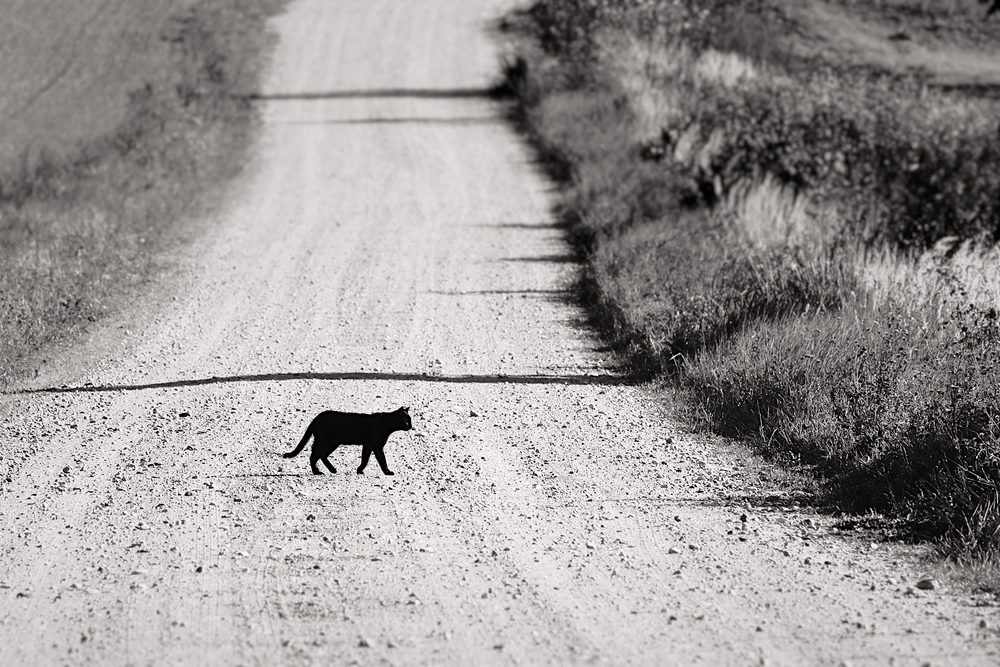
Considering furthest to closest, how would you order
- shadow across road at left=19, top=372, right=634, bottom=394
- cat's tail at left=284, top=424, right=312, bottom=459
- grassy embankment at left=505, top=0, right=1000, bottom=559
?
1. shadow across road at left=19, top=372, right=634, bottom=394
2. grassy embankment at left=505, top=0, right=1000, bottom=559
3. cat's tail at left=284, top=424, right=312, bottom=459

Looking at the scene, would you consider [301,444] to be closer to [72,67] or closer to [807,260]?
[807,260]

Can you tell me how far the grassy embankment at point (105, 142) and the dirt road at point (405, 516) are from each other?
0.71 m

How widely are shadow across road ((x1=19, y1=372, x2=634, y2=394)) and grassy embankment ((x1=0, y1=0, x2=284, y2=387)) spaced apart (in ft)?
2.06

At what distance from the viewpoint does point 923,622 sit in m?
4.66

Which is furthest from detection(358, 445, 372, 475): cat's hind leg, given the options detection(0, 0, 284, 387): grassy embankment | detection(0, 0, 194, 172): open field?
detection(0, 0, 194, 172): open field

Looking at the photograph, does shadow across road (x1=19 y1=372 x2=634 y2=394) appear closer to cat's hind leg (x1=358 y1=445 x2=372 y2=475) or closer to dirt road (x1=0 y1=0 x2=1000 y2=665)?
dirt road (x1=0 y1=0 x2=1000 y2=665)

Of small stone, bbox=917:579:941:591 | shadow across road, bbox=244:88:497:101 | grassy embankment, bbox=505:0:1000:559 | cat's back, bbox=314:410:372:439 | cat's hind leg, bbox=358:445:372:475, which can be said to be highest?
cat's back, bbox=314:410:372:439

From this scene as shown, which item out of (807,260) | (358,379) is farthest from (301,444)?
(807,260)

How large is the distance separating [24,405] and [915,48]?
106ft

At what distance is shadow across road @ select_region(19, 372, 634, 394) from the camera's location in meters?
8.04

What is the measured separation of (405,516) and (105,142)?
1524cm

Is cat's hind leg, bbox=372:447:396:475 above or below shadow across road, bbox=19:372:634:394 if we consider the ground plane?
above

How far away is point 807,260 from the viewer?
9852mm

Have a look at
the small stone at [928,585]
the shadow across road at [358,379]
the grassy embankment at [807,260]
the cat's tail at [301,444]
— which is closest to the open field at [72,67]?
the grassy embankment at [807,260]
